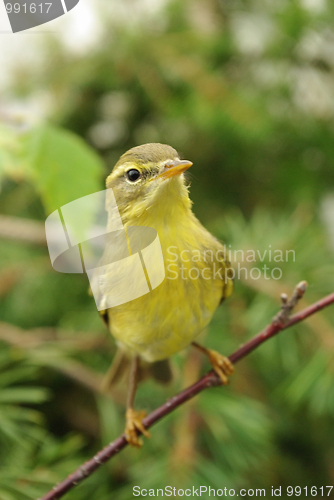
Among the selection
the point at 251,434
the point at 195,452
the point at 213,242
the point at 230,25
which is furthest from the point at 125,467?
the point at 230,25

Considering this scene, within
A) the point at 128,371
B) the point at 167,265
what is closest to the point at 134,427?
the point at 128,371

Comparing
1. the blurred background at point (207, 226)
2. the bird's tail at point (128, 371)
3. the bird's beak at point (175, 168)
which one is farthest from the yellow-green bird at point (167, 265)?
the blurred background at point (207, 226)

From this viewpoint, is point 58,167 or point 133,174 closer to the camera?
point 133,174

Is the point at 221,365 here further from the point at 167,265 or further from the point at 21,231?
the point at 21,231

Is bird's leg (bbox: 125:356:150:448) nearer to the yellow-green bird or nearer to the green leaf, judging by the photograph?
the yellow-green bird

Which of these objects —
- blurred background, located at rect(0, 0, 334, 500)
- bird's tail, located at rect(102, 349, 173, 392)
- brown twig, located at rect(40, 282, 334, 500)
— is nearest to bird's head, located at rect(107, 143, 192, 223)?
brown twig, located at rect(40, 282, 334, 500)

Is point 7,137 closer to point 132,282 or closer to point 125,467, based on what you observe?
point 132,282

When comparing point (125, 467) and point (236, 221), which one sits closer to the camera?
point (125, 467)
